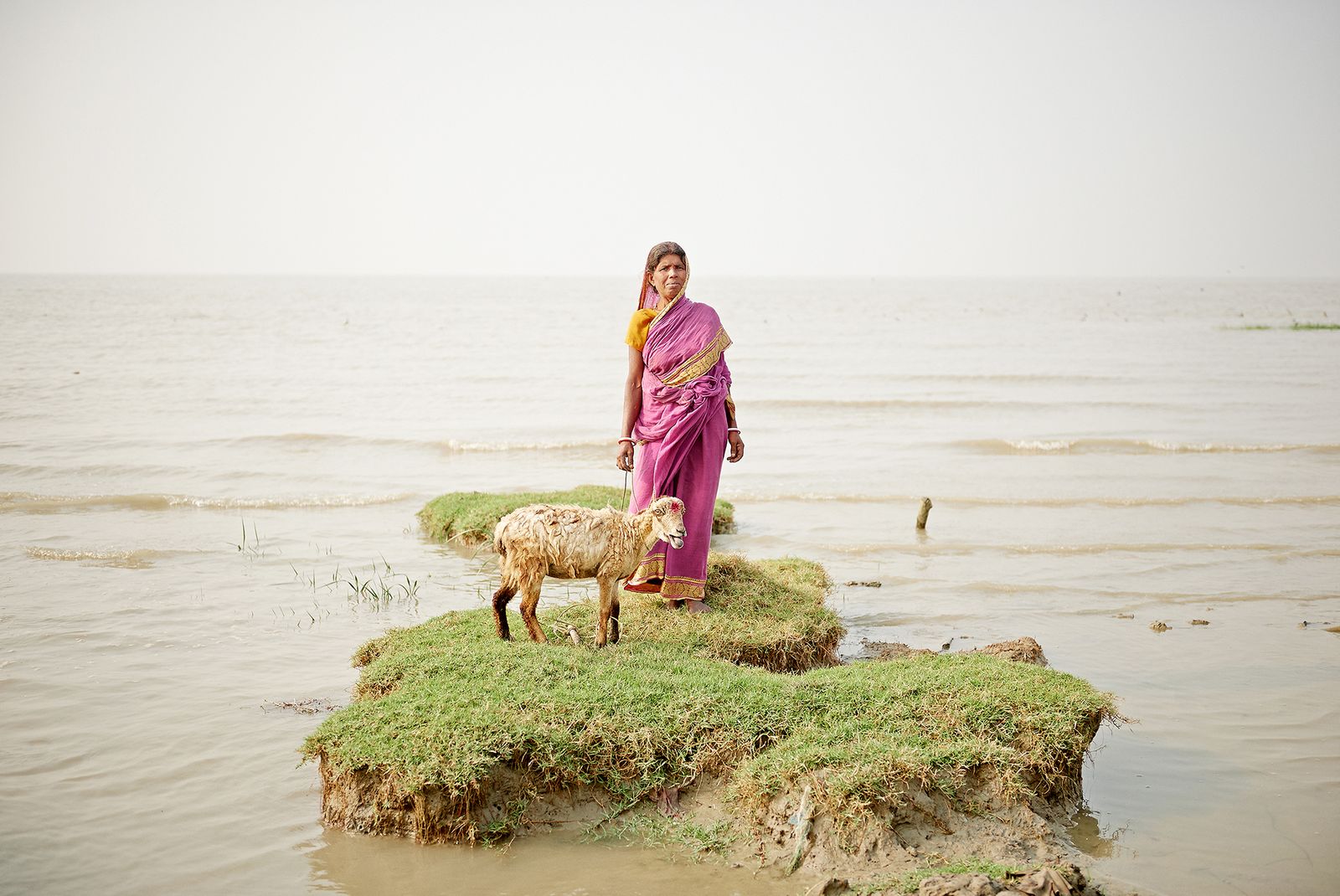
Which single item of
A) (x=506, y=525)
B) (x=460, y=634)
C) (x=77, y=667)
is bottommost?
(x=77, y=667)

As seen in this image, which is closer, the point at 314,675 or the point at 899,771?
the point at 899,771

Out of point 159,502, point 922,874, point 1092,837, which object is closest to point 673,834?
point 922,874

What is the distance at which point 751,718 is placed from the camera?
5.45m

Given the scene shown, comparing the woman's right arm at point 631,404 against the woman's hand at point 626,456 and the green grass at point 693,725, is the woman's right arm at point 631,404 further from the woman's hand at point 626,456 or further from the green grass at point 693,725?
Result: the green grass at point 693,725

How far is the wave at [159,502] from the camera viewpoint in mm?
13547

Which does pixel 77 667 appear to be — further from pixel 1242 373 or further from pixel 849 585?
pixel 1242 373

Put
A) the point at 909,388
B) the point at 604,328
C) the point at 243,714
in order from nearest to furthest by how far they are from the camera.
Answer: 1. the point at 243,714
2. the point at 909,388
3. the point at 604,328

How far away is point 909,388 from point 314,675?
73.2ft

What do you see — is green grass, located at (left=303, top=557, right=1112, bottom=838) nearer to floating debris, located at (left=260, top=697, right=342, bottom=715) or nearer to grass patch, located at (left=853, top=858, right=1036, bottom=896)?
grass patch, located at (left=853, top=858, right=1036, bottom=896)

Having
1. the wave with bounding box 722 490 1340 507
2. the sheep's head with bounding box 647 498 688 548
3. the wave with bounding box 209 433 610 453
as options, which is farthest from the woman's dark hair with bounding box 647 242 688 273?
the wave with bounding box 209 433 610 453

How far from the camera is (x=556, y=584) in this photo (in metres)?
9.64

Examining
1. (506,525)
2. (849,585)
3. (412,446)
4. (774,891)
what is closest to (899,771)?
(774,891)

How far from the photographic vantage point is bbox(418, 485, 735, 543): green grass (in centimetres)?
1118

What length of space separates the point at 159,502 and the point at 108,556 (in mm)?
3165
